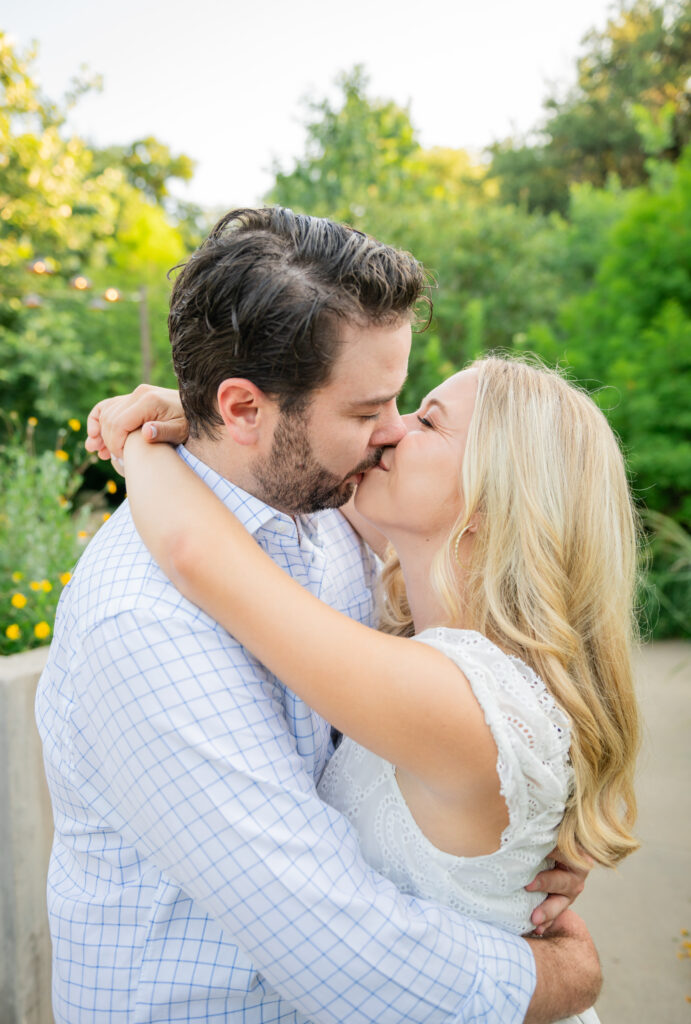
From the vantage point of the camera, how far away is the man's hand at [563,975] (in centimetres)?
150

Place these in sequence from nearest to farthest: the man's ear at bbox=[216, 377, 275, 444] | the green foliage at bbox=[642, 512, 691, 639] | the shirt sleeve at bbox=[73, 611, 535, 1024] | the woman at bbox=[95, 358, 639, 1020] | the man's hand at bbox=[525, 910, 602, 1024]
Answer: the shirt sleeve at bbox=[73, 611, 535, 1024], the woman at bbox=[95, 358, 639, 1020], the man's hand at bbox=[525, 910, 602, 1024], the man's ear at bbox=[216, 377, 275, 444], the green foliage at bbox=[642, 512, 691, 639]

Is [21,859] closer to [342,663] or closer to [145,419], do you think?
[145,419]

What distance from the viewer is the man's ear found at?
1624mm

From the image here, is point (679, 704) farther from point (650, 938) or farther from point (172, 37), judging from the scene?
point (172, 37)

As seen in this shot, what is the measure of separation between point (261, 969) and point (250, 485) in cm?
90

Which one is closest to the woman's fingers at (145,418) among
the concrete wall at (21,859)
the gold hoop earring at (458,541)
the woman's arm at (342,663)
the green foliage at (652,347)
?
the woman's arm at (342,663)

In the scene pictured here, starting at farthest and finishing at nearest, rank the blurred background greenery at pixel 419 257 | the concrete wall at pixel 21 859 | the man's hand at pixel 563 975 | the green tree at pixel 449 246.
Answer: the green tree at pixel 449 246, the blurred background greenery at pixel 419 257, the concrete wall at pixel 21 859, the man's hand at pixel 563 975

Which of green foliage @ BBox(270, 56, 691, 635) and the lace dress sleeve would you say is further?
green foliage @ BBox(270, 56, 691, 635)

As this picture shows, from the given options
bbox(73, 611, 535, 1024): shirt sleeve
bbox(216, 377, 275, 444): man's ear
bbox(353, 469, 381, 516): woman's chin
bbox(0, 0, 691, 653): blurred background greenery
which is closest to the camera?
bbox(73, 611, 535, 1024): shirt sleeve

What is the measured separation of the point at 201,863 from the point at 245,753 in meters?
0.18

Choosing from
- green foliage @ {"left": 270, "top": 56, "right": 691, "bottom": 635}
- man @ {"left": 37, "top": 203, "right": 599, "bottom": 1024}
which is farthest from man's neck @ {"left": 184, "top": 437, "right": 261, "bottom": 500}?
green foliage @ {"left": 270, "top": 56, "right": 691, "bottom": 635}

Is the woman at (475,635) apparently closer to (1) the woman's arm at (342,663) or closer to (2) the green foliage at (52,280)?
(1) the woman's arm at (342,663)

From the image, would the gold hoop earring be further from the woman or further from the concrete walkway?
the concrete walkway

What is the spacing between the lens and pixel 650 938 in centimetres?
→ 325
